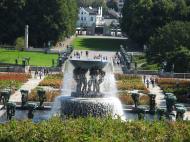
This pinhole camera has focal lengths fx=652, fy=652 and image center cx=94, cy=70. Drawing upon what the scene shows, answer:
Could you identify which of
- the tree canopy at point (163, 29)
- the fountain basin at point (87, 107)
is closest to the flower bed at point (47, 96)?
the fountain basin at point (87, 107)

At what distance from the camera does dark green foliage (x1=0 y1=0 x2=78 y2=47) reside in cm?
10462

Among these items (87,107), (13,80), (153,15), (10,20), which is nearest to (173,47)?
(13,80)

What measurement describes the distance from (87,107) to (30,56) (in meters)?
64.0

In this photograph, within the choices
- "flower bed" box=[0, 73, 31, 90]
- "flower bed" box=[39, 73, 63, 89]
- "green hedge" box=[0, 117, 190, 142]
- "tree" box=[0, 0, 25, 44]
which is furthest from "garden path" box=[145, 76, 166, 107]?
"tree" box=[0, 0, 25, 44]

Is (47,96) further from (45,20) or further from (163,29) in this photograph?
(45,20)

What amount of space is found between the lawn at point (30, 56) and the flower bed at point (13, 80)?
17.4 m

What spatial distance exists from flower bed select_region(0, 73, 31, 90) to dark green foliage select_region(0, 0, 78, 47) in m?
40.0

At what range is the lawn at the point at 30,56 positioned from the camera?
8307 centimetres

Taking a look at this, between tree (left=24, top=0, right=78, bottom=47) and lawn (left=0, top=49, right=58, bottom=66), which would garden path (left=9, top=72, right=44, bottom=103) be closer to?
lawn (left=0, top=49, right=58, bottom=66)

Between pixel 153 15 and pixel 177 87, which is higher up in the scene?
pixel 153 15

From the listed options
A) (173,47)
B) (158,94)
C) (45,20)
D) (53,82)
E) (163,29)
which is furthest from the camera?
(45,20)

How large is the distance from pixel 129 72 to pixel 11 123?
49802mm

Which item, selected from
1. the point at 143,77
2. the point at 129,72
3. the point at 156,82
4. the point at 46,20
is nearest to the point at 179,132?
the point at 156,82

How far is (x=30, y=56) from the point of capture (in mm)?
91562
